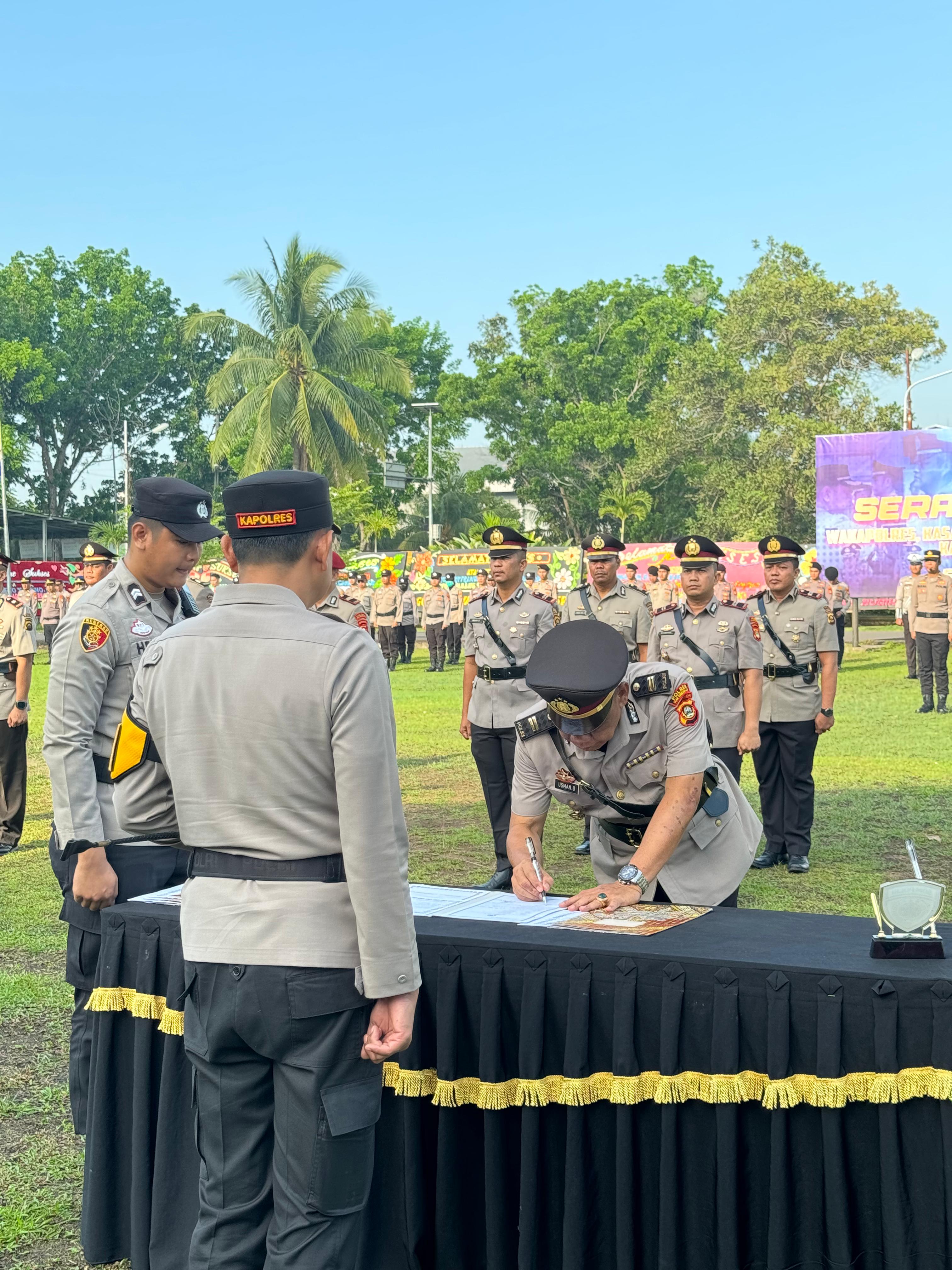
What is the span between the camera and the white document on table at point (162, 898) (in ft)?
10.9

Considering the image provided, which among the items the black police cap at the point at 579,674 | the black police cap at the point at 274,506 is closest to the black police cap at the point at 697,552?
the black police cap at the point at 579,674

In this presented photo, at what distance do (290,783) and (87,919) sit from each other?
165 cm

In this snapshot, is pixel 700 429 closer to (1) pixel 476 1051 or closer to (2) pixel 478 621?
(2) pixel 478 621

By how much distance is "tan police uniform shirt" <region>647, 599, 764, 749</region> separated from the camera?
23.9 feet

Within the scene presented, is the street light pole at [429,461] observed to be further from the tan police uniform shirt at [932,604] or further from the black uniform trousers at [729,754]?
the black uniform trousers at [729,754]

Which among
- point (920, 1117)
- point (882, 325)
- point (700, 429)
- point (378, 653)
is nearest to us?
point (378, 653)

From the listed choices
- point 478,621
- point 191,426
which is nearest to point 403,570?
point 478,621

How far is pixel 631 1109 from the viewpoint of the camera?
8.87ft

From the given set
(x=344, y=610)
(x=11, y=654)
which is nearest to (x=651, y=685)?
(x=11, y=654)

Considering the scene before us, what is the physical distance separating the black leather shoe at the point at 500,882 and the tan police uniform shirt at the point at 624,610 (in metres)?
2.37

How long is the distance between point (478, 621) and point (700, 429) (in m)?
37.5

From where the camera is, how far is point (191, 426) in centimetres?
6244

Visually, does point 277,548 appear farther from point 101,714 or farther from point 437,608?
point 437,608

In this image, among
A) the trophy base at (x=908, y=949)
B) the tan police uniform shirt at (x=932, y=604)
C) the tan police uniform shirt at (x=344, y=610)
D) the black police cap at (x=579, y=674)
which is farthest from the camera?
the tan police uniform shirt at (x=932, y=604)
